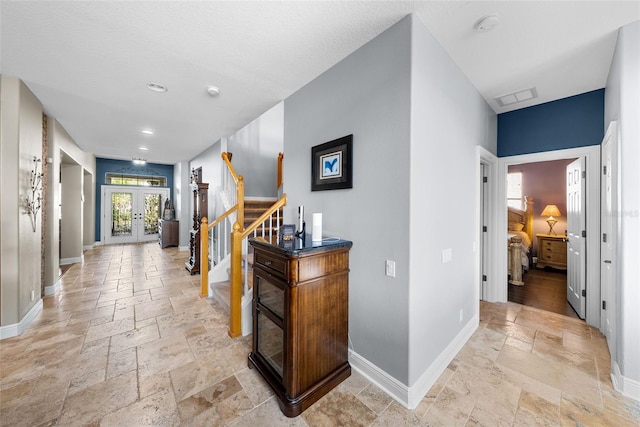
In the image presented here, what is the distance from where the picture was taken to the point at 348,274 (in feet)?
6.97

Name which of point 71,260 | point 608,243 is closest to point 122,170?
point 71,260

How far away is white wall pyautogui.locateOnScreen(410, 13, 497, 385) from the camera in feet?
5.85

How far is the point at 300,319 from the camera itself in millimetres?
1727

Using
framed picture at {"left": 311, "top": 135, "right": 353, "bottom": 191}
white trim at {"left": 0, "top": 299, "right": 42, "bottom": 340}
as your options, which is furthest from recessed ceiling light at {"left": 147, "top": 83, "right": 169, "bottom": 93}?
white trim at {"left": 0, "top": 299, "right": 42, "bottom": 340}

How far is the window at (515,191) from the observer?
5980 millimetres

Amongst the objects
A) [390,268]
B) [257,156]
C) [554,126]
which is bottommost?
[390,268]

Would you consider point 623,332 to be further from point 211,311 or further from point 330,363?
point 211,311

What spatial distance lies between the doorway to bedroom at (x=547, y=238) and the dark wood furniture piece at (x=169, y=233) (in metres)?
8.71

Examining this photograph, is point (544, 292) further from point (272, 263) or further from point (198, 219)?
→ point (198, 219)

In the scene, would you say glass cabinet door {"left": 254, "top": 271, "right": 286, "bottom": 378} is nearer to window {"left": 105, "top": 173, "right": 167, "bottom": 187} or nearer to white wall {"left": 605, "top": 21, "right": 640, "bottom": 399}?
white wall {"left": 605, "top": 21, "right": 640, "bottom": 399}

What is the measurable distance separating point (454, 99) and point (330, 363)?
2.56m

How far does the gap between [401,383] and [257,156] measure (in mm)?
5142

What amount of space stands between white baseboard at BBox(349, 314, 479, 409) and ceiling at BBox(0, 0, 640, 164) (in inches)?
104

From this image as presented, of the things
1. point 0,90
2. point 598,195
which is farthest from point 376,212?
point 0,90
